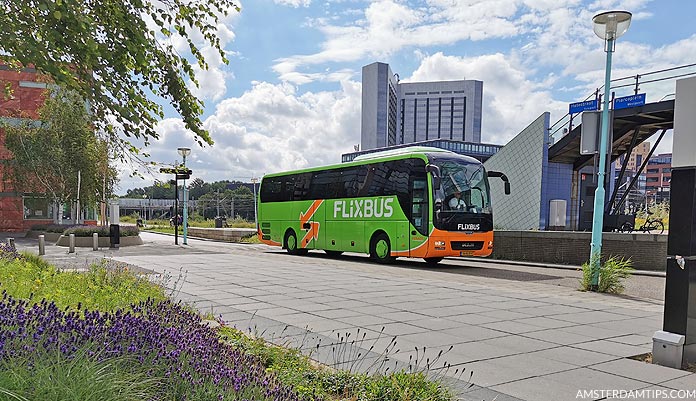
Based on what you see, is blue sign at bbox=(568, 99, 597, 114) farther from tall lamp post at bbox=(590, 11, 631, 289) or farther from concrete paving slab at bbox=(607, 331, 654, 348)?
concrete paving slab at bbox=(607, 331, 654, 348)

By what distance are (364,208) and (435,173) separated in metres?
3.91

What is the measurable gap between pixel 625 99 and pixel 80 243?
24.3m

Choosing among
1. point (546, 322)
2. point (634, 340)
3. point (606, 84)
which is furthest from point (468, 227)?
point (634, 340)

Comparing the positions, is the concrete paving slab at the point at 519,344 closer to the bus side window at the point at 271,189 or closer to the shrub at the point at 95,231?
the bus side window at the point at 271,189

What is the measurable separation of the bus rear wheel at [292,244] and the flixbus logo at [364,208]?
3.46m

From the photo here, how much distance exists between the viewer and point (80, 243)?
955 inches

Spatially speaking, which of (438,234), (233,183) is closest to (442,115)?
(233,183)

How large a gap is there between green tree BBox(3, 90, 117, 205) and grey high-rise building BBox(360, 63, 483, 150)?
73.4 metres

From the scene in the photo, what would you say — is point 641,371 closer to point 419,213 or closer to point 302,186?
point 419,213

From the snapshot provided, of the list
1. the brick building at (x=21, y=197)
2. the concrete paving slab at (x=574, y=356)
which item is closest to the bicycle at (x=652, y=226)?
the concrete paving slab at (x=574, y=356)

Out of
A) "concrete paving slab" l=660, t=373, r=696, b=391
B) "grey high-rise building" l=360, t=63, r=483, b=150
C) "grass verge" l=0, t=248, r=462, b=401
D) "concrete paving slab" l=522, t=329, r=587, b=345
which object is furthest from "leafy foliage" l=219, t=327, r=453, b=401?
"grey high-rise building" l=360, t=63, r=483, b=150

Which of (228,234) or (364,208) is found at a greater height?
(364,208)

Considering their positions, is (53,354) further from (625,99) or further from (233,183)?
(233,183)

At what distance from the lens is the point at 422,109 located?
10900 cm
